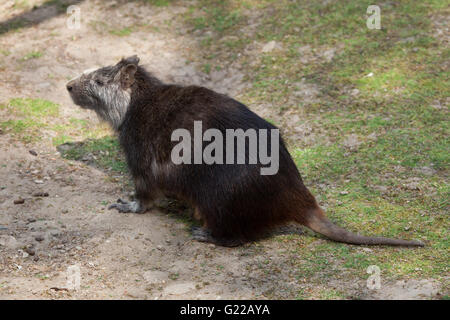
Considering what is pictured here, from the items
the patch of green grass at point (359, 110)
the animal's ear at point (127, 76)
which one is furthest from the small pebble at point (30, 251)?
the patch of green grass at point (359, 110)

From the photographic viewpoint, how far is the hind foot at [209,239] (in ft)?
14.9

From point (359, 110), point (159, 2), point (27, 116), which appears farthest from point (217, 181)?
point (159, 2)

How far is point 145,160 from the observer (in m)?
4.98

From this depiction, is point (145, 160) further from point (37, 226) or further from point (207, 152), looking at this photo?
point (37, 226)

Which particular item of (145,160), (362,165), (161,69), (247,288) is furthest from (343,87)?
(247,288)

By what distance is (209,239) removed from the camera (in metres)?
4.58

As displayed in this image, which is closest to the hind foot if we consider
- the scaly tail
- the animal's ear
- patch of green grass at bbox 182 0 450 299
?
patch of green grass at bbox 182 0 450 299

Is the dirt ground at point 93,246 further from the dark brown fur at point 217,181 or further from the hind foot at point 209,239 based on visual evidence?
the dark brown fur at point 217,181

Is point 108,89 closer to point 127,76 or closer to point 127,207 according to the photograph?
point 127,76

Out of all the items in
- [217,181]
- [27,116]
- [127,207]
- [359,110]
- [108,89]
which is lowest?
[127,207]

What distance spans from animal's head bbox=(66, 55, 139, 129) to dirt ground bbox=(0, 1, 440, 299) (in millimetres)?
665

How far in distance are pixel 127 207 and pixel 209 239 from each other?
959 mm

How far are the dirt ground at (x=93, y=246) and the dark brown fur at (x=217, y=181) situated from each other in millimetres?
235

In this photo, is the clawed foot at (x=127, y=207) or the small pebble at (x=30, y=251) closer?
the small pebble at (x=30, y=251)
